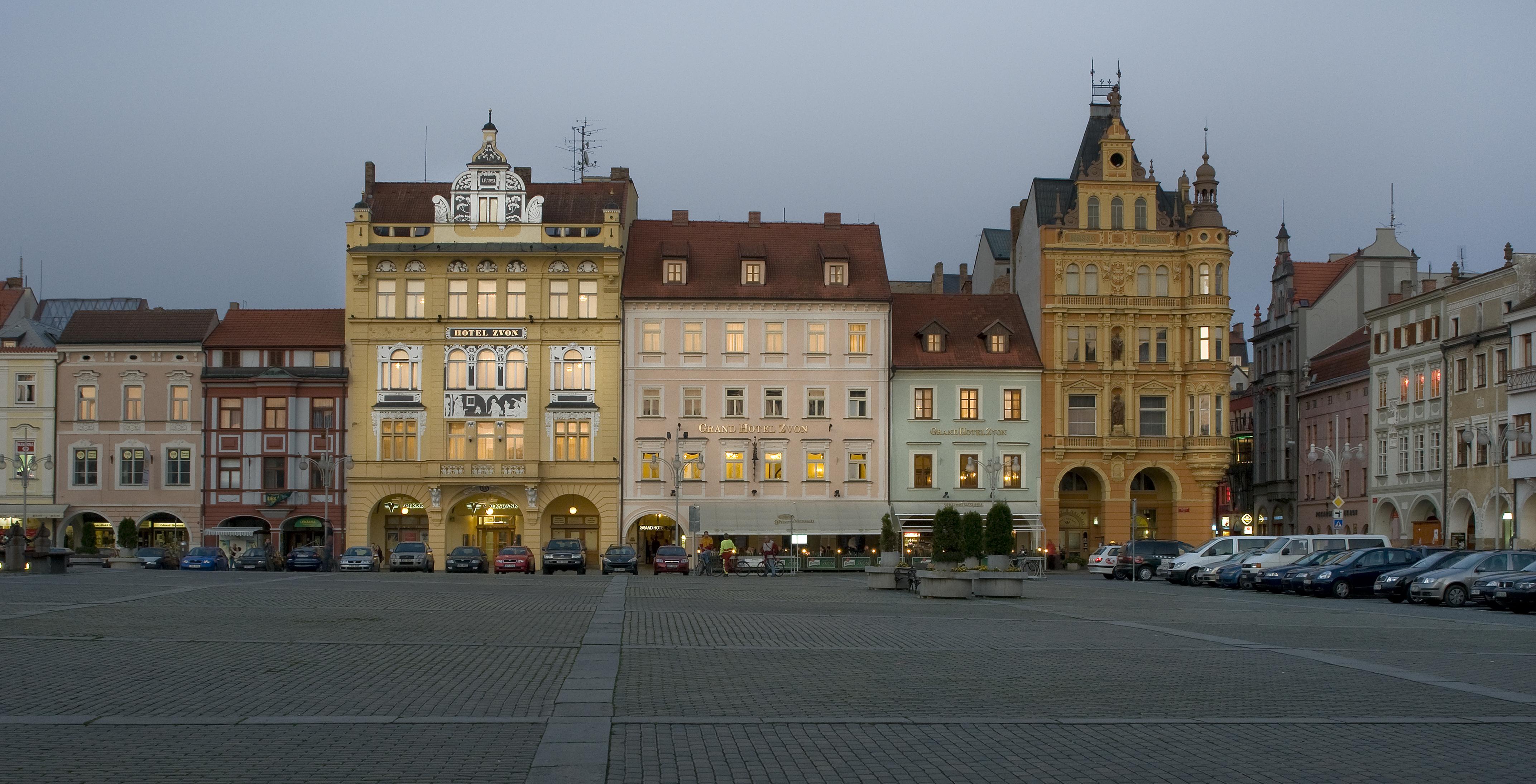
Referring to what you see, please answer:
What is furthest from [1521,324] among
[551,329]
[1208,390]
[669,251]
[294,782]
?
[294,782]

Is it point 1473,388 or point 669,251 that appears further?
point 669,251

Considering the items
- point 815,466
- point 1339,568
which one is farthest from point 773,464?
point 1339,568

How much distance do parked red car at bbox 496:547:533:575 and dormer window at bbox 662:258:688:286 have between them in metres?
16.4

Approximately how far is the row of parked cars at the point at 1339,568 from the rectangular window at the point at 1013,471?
1012 centimetres

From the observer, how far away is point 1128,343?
240 feet

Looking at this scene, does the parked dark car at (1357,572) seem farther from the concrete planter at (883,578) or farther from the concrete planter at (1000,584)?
the concrete planter at (883,578)

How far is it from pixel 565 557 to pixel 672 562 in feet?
13.5

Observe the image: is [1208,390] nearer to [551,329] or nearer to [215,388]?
[551,329]

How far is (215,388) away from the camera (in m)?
73.8

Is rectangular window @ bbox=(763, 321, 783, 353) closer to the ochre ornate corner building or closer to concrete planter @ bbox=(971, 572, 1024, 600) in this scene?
the ochre ornate corner building

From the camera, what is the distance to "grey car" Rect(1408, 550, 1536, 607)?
37.5m

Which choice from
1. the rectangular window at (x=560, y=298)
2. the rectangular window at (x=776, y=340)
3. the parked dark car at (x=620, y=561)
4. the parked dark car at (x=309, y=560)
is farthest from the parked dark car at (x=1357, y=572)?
the rectangular window at (x=560, y=298)

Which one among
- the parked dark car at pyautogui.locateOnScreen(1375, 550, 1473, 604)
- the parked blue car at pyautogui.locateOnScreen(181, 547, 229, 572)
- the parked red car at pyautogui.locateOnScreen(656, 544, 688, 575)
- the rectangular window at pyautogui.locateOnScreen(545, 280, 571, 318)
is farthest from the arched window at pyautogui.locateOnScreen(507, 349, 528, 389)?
the parked dark car at pyautogui.locateOnScreen(1375, 550, 1473, 604)

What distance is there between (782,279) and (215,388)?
26531 mm
